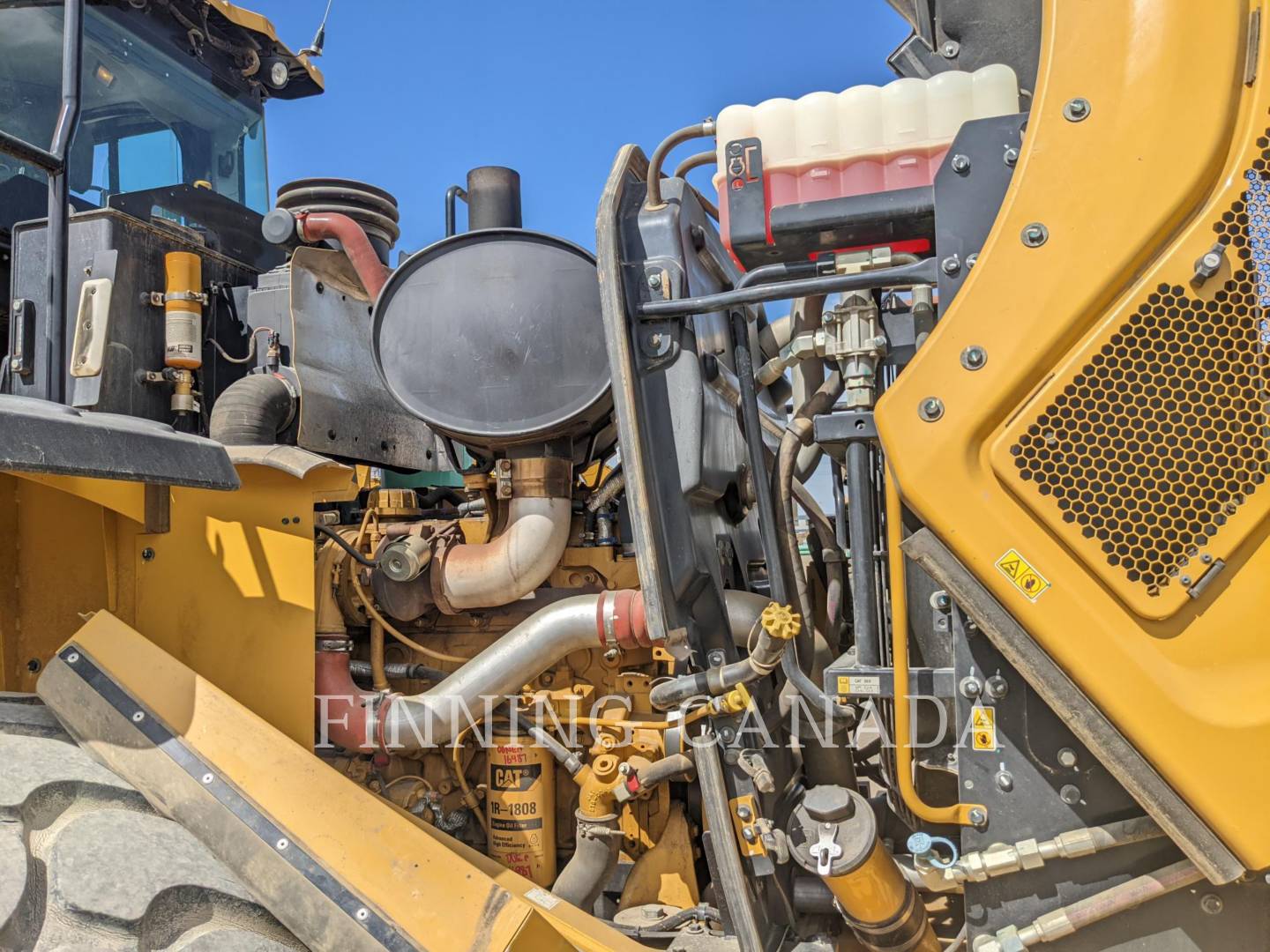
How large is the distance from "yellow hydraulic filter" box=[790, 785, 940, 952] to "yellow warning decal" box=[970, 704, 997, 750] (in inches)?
10.7

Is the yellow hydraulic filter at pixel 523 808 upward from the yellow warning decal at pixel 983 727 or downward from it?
downward

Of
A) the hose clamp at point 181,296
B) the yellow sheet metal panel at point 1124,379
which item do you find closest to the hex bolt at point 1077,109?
the yellow sheet metal panel at point 1124,379

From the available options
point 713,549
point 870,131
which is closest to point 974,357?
point 870,131

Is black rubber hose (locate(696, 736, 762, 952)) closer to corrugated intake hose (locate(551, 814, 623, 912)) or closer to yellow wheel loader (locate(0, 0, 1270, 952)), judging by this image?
yellow wheel loader (locate(0, 0, 1270, 952))

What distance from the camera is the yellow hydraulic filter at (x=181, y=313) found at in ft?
10.5

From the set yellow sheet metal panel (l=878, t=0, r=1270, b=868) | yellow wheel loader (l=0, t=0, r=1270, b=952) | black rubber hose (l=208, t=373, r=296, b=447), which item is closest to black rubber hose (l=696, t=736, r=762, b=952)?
yellow wheel loader (l=0, t=0, r=1270, b=952)

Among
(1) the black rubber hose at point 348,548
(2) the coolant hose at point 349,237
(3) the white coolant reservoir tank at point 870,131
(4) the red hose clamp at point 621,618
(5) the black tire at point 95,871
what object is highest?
(2) the coolant hose at point 349,237

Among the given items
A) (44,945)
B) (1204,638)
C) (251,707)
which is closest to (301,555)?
(251,707)

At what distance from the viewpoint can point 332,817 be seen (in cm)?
209

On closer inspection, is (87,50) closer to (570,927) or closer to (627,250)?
(627,250)

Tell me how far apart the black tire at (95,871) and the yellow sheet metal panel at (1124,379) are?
140 centimetres

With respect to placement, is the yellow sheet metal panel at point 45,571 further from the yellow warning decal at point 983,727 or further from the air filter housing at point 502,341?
the yellow warning decal at point 983,727

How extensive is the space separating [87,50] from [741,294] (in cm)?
286

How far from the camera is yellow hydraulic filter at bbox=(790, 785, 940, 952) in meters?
1.90
